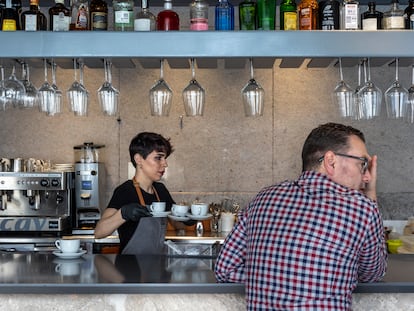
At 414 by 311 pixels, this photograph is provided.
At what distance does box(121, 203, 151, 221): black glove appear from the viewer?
3.78 meters

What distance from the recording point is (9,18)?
10.6ft

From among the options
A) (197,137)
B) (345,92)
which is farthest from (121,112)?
(345,92)

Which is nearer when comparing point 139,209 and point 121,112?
point 139,209

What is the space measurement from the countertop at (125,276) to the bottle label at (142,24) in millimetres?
1085

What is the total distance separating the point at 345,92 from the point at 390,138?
319 centimetres

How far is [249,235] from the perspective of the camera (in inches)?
99.5

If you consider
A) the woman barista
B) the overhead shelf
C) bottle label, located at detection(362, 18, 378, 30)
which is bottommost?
the woman barista

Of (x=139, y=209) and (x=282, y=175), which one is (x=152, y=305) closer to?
(x=139, y=209)

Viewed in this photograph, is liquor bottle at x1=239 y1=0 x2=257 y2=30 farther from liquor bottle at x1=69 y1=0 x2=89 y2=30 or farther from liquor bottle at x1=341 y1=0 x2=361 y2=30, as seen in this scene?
liquor bottle at x1=69 y1=0 x2=89 y2=30

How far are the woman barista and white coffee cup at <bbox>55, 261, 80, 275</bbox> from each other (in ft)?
1.96

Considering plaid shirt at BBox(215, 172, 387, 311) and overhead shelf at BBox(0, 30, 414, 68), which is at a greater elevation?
overhead shelf at BBox(0, 30, 414, 68)

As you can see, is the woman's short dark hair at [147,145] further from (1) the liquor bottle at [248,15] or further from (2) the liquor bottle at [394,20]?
(2) the liquor bottle at [394,20]

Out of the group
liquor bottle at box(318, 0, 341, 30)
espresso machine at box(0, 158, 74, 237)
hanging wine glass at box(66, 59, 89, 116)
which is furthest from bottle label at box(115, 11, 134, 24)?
espresso machine at box(0, 158, 74, 237)

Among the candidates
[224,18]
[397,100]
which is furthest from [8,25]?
[397,100]
